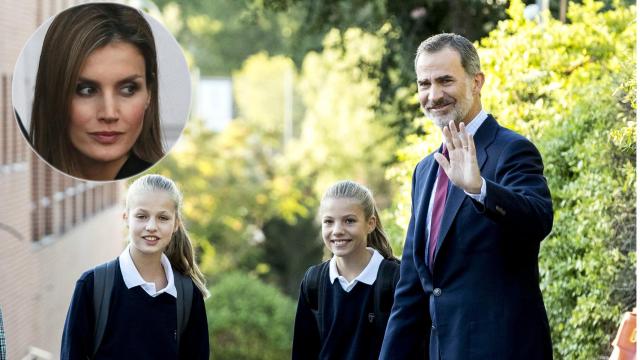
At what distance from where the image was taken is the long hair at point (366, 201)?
6770 millimetres

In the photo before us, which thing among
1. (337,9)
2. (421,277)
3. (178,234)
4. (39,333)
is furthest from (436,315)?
(39,333)

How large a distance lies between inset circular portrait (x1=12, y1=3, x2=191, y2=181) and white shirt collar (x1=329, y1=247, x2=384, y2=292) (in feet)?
4.22

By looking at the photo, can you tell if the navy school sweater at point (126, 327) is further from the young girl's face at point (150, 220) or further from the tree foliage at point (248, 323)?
the tree foliage at point (248, 323)

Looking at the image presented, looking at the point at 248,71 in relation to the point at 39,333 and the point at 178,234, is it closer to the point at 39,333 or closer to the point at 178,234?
the point at 39,333

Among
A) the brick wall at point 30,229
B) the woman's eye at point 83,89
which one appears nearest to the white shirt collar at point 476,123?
the woman's eye at point 83,89

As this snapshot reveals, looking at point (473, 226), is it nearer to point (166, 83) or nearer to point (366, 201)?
point (366, 201)

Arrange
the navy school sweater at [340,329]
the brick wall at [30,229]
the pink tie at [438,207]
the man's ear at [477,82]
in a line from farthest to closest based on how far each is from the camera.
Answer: the brick wall at [30,229] < the navy school sweater at [340,329] < the man's ear at [477,82] < the pink tie at [438,207]

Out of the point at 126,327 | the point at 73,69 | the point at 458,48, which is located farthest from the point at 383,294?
the point at 73,69

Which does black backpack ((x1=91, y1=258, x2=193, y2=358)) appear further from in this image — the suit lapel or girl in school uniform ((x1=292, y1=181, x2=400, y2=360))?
the suit lapel

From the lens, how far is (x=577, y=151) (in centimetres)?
808

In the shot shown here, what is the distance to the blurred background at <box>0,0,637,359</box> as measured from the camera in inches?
305

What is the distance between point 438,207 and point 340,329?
1433 millimetres

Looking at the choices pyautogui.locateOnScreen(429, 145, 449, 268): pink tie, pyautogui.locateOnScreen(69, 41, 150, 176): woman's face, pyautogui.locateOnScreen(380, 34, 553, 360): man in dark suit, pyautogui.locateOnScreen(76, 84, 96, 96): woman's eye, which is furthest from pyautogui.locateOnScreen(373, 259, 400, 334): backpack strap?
pyautogui.locateOnScreen(76, 84, 96, 96): woman's eye

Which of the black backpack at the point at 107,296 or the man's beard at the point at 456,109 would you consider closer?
the man's beard at the point at 456,109
